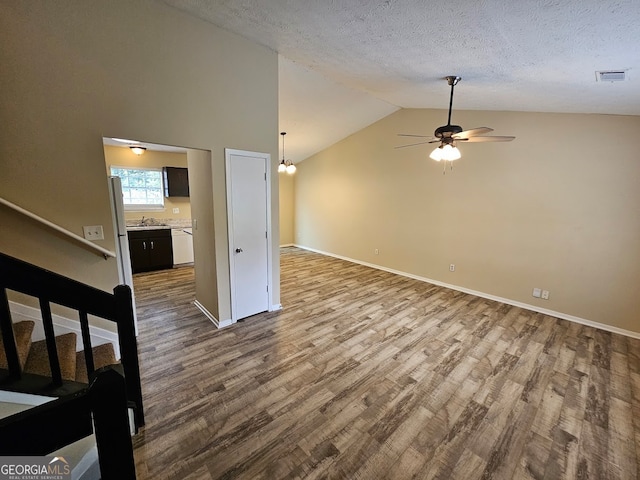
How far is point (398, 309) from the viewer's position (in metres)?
4.06

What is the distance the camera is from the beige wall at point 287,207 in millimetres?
8140

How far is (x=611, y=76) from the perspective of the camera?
2.23 metres

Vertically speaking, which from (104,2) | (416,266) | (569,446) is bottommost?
(569,446)

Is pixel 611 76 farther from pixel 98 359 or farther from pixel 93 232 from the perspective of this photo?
pixel 98 359

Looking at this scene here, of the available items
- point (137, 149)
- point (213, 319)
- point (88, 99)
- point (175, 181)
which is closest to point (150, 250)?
point (175, 181)

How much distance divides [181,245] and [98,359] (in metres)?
3.94

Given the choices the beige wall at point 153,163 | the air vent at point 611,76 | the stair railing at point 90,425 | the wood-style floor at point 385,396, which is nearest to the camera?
the stair railing at point 90,425

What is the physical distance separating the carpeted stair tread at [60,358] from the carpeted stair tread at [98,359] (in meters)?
0.15

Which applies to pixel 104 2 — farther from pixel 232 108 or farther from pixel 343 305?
pixel 343 305

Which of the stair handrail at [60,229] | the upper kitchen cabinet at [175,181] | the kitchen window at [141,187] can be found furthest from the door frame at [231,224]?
the kitchen window at [141,187]

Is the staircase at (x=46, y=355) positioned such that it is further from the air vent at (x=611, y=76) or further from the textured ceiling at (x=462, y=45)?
the air vent at (x=611, y=76)

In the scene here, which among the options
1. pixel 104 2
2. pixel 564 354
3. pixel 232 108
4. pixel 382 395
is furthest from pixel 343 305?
pixel 104 2

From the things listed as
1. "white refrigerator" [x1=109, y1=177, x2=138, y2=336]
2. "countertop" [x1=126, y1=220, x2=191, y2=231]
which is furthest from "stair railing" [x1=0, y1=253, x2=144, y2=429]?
"countertop" [x1=126, y1=220, x2=191, y2=231]

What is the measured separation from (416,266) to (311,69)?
3929mm
